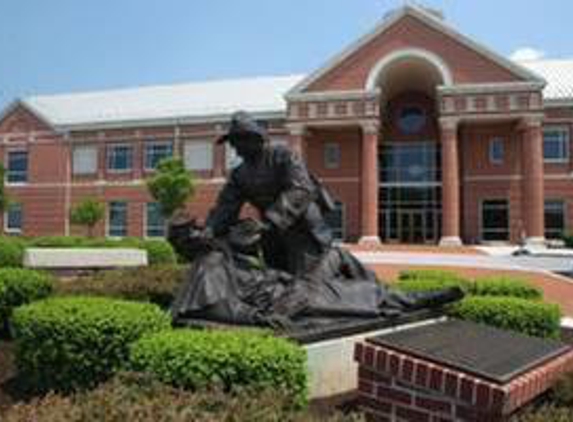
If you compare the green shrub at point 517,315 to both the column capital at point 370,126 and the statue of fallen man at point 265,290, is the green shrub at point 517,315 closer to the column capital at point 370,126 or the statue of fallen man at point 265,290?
the statue of fallen man at point 265,290

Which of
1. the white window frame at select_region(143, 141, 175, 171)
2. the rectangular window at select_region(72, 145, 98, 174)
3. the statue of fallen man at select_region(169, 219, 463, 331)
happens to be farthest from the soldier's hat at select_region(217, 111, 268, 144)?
the rectangular window at select_region(72, 145, 98, 174)

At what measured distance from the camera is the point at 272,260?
7047 millimetres

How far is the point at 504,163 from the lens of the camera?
3641 cm

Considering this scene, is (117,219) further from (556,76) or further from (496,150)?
(556,76)

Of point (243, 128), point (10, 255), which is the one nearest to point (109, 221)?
point (10, 255)

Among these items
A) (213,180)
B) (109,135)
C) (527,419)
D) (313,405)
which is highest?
(109,135)

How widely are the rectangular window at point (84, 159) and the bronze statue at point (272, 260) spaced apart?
38910 millimetres

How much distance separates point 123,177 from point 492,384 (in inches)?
1611

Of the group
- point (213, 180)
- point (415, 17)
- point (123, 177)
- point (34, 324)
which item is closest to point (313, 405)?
point (34, 324)

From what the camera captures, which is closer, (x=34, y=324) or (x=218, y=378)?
(x=218, y=378)

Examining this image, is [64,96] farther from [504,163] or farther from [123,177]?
[504,163]

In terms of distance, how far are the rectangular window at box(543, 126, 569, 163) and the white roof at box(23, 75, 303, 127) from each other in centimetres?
1455

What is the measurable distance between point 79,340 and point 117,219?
3910 cm

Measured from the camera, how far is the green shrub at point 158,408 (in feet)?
10.6
